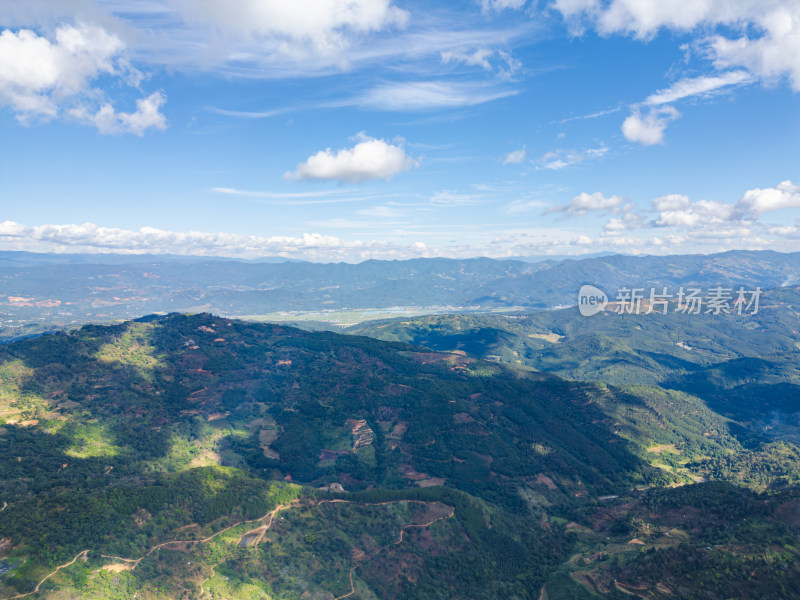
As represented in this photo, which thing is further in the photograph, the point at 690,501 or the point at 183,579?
the point at 690,501

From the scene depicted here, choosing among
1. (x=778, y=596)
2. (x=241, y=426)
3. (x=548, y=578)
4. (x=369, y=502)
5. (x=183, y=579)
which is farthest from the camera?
(x=241, y=426)

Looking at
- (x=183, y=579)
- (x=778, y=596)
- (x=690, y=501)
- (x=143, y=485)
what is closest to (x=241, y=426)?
(x=143, y=485)

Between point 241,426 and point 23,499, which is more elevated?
point 23,499

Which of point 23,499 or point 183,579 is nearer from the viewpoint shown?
point 183,579

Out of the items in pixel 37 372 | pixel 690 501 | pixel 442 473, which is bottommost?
pixel 442 473

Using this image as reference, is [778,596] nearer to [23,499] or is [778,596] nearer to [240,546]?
[240,546]

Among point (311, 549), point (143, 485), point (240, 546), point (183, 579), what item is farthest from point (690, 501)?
point (143, 485)

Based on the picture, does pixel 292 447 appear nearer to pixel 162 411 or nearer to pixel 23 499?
pixel 162 411

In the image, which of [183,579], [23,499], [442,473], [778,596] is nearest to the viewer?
[778,596]

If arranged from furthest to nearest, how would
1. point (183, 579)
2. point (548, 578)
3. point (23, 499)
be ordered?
point (548, 578), point (23, 499), point (183, 579)
